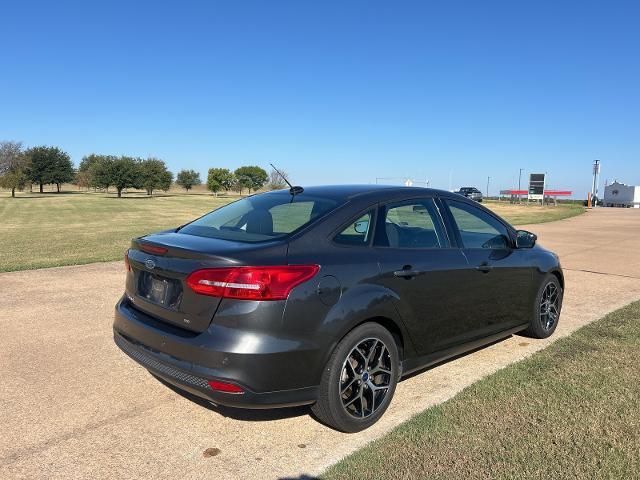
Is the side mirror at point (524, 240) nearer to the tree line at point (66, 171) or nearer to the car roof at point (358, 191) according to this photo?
the car roof at point (358, 191)

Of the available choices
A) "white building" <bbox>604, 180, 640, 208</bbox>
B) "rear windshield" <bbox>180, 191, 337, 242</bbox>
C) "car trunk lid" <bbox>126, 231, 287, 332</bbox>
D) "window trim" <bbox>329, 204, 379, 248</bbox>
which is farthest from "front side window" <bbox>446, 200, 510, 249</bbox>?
"white building" <bbox>604, 180, 640, 208</bbox>

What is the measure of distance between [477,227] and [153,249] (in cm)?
284

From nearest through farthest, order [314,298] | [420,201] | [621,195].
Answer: [314,298], [420,201], [621,195]

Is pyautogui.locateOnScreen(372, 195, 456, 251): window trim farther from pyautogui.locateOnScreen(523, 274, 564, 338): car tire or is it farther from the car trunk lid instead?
pyautogui.locateOnScreen(523, 274, 564, 338): car tire

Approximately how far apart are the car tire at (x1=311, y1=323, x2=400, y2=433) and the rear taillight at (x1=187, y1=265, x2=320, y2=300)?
556 mm

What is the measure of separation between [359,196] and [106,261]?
789 centimetres

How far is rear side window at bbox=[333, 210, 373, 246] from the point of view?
3.36 meters

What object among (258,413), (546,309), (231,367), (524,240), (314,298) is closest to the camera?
(231,367)

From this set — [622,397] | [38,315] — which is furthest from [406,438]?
[38,315]

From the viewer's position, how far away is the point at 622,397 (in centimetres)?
374

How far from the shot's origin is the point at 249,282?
2.88 meters

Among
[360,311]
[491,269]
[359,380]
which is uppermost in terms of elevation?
[491,269]

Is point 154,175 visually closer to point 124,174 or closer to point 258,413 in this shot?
point 124,174

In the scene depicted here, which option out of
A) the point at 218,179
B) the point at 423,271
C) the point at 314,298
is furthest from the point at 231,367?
the point at 218,179
